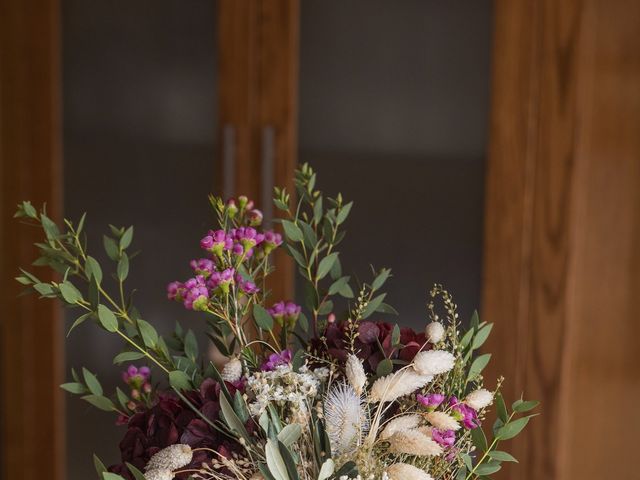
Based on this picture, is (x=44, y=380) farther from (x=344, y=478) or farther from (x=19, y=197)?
(x=344, y=478)

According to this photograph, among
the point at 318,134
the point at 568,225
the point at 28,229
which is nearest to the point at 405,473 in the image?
the point at 568,225

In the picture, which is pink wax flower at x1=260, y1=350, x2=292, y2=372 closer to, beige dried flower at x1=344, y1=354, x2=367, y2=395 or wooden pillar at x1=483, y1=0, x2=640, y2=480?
beige dried flower at x1=344, y1=354, x2=367, y2=395

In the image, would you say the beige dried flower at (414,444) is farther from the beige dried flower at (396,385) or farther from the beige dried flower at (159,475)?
the beige dried flower at (159,475)

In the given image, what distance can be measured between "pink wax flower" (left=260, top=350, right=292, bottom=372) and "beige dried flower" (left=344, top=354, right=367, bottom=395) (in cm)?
6

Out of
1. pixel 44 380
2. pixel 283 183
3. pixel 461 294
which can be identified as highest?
pixel 283 183

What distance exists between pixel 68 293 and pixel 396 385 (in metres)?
0.26

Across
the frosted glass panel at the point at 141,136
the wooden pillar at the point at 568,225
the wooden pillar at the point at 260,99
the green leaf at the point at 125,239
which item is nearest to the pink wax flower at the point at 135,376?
the green leaf at the point at 125,239

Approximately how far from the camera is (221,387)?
0.60 m

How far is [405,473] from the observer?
0.56 meters

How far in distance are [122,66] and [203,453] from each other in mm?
1561

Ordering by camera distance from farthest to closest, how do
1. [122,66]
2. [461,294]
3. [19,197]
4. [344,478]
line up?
[19,197]
[122,66]
[461,294]
[344,478]

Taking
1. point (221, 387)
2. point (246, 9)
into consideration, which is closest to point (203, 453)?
point (221, 387)

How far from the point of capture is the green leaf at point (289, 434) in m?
0.55

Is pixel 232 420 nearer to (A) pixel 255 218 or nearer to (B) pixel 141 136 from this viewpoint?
(A) pixel 255 218
